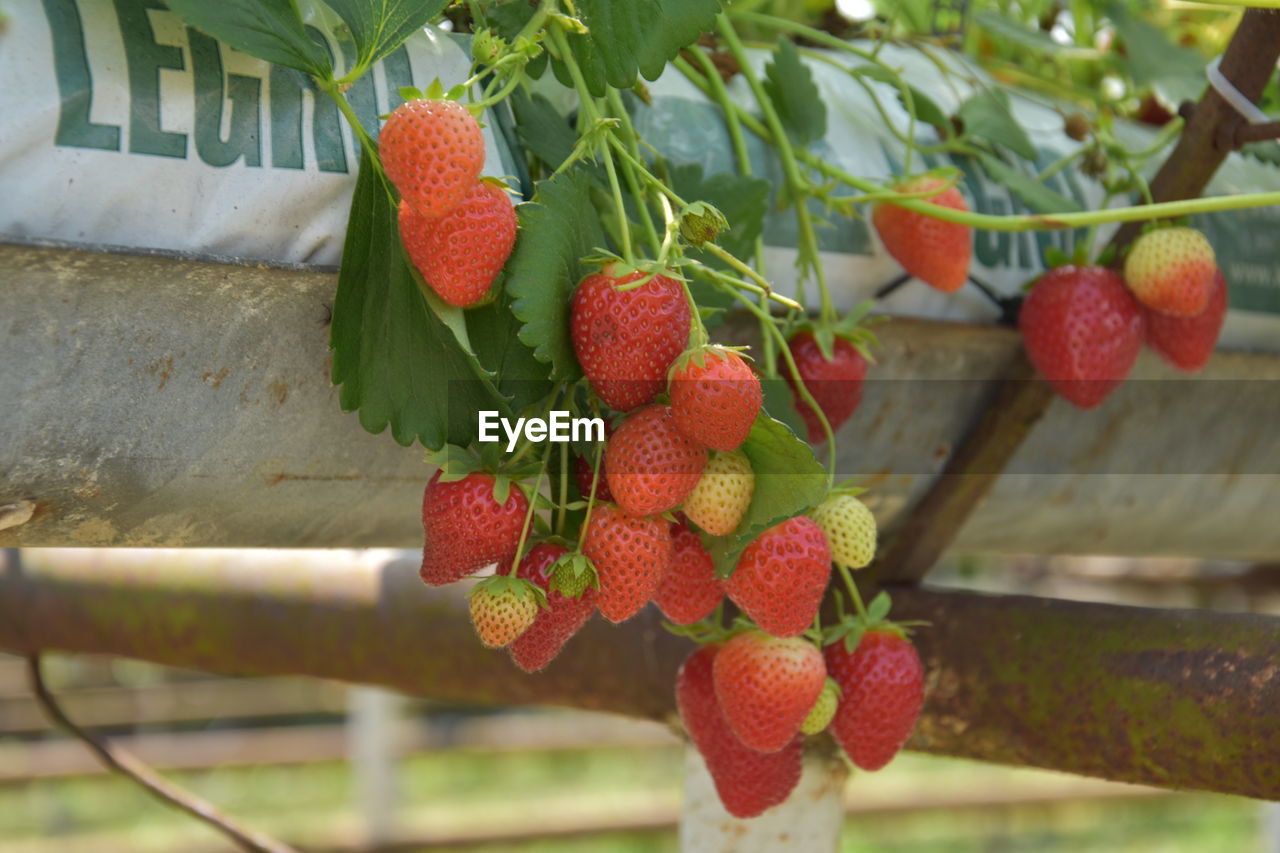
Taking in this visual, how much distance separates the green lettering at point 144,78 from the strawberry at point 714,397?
215mm

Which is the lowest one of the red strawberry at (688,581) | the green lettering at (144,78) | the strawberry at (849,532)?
the red strawberry at (688,581)

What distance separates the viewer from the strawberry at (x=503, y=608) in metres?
0.53

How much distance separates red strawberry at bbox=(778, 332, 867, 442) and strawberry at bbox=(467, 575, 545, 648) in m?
0.22

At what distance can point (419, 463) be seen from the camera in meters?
0.67

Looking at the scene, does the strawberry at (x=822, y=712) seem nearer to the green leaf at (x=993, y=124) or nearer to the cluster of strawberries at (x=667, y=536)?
the cluster of strawberries at (x=667, y=536)

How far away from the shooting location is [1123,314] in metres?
0.79

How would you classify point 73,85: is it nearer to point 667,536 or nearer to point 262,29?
point 262,29

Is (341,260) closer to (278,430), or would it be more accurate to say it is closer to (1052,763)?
(278,430)

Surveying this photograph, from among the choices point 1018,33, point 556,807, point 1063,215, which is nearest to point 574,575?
point 1063,215

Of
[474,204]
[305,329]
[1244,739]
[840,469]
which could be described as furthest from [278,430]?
[1244,739]

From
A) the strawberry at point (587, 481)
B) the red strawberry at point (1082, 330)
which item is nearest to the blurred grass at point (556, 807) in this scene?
the red strawberry at point (1082, 330)

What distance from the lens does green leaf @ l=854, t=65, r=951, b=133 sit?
2.62 feet

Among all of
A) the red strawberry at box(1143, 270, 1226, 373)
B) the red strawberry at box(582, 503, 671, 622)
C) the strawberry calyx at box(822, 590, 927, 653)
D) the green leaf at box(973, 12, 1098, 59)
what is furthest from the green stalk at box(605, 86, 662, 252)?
the green leaf at box(973, 12, 1098, 59)

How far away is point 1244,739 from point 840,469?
0.28m
